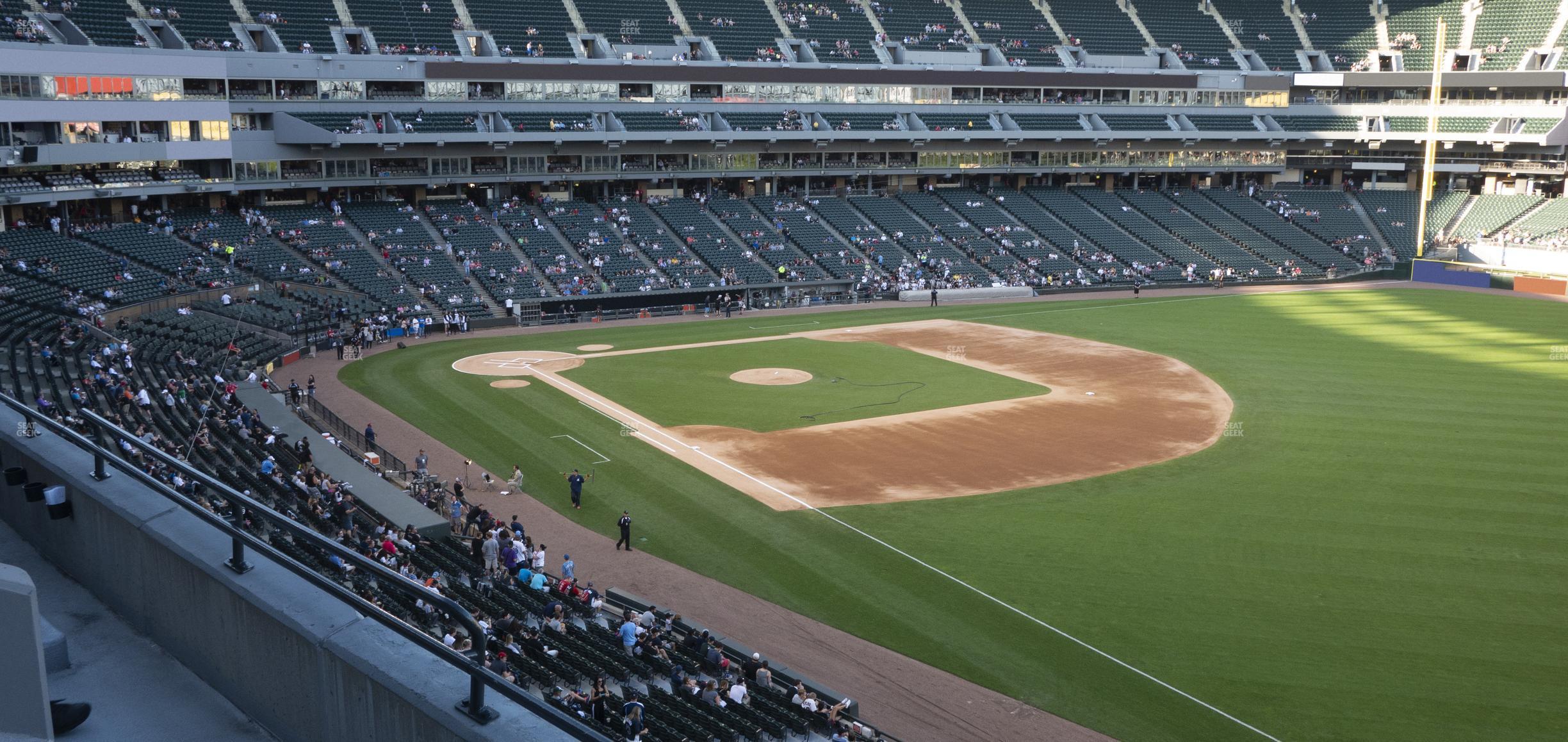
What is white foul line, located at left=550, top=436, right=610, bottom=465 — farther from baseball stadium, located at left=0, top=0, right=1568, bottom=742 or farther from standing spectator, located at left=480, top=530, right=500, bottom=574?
standing spectator, located at left=480, top=530, right=500, bottom=574

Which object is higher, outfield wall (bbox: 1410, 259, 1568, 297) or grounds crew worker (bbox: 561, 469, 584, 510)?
outfield wall (bbox: 1410, 259, 1568, 297)

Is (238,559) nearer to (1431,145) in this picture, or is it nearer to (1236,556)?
(1236,556)

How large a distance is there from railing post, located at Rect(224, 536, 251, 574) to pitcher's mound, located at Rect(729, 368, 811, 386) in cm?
4061

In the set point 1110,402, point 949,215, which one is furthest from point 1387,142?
point 1110,402

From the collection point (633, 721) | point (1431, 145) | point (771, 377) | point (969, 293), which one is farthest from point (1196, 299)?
point (633, 721)

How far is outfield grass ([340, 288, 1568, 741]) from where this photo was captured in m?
20.5

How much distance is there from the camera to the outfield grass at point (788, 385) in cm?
4225

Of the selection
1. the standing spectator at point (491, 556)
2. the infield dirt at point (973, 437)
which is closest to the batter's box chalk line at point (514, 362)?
the infield dirt at point (973, 437)

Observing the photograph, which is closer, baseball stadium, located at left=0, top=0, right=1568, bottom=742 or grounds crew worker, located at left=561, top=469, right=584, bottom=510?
baseball stadium, located at left=0, top=0, right=1568, bottom=742

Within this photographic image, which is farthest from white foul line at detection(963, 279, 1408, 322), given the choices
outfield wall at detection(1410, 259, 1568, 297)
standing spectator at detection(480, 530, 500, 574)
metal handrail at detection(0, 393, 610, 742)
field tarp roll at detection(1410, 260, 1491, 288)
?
metal handrail at detection(0, 393, 610, 742)

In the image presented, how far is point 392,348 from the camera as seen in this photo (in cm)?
5422

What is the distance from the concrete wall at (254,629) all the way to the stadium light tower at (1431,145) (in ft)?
265

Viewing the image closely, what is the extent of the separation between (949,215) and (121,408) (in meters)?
62.6

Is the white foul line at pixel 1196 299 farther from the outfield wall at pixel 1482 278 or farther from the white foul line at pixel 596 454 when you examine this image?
the white foul line at pixel 596 454
